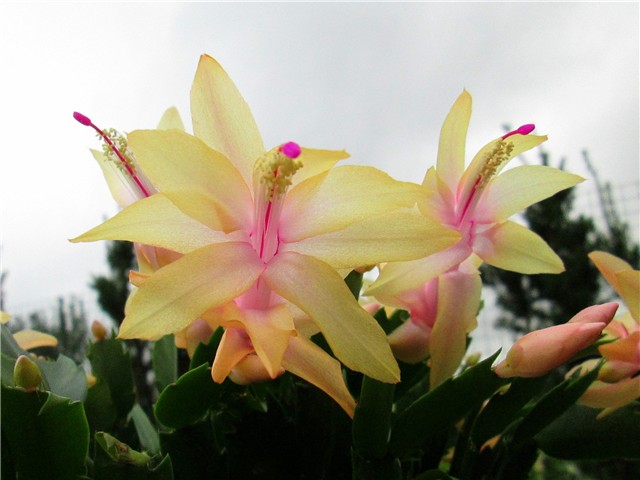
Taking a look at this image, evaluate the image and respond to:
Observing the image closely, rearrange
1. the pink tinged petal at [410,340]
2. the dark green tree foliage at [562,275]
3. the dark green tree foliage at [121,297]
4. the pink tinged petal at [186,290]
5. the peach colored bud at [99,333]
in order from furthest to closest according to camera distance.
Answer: the dark green tree foliage at [121,297], the dark green tree foliage at [562,275], the peach colored bud at [99,333], the pink tinged petal at [410,340], the pink tinged petal at [186,290]

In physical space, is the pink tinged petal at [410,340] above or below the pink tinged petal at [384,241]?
below

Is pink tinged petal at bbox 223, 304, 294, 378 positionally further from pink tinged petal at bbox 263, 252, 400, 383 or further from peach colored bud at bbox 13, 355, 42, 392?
peach colored bud at bbox 13, 355, 42, 392

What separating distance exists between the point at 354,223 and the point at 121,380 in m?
0.28

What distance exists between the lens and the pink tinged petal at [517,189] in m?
0.36

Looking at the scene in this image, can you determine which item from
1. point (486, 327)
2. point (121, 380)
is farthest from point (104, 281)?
point (121, 380)

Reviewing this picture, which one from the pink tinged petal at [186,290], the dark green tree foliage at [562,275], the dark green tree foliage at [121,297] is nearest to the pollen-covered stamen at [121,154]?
the pink tinged petal at [186,290]

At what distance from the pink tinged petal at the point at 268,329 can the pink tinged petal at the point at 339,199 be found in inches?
1.6

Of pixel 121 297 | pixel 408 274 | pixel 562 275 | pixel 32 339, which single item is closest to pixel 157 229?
pixel 408 274

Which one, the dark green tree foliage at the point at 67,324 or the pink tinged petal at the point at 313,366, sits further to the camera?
the dark green tree foliage at the point at 67,324

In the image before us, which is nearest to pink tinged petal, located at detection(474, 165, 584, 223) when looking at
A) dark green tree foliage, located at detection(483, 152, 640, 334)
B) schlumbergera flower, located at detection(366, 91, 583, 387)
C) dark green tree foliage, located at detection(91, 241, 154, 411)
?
schlumbergera flower, located at detection(366, 91, 583, 387)

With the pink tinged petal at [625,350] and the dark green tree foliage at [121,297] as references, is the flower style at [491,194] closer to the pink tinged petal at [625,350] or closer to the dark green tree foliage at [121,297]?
the pink tinged petal at [625,350]

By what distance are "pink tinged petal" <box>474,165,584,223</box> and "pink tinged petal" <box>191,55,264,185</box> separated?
15 centimetres

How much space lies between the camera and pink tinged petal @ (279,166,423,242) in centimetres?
27

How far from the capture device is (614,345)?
0.38 m
